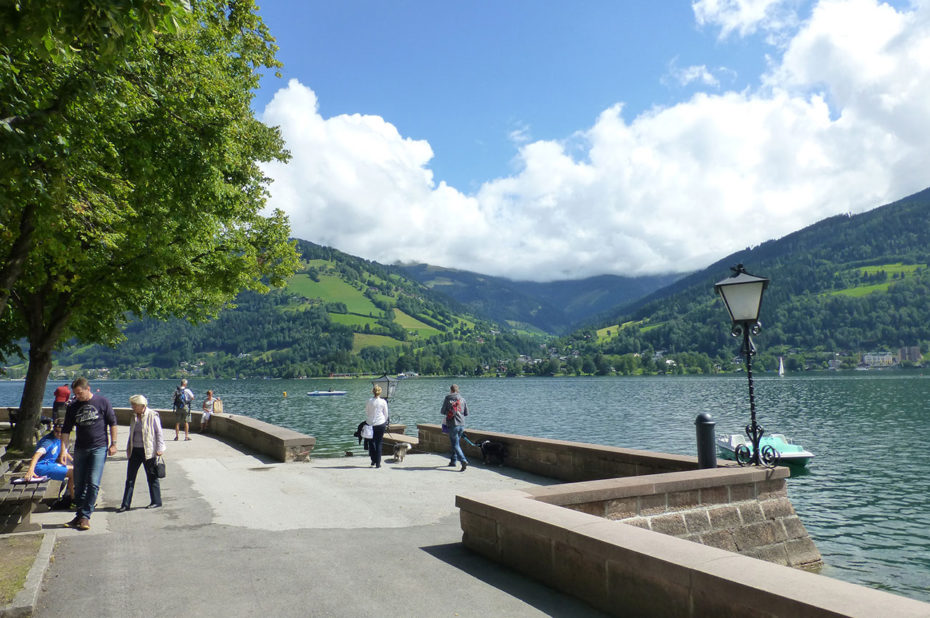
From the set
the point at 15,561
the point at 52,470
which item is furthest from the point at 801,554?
the point at 52,470

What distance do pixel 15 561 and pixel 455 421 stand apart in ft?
29.0

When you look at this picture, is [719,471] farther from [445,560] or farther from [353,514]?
[353,514]

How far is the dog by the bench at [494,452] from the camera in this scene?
14.1 metres

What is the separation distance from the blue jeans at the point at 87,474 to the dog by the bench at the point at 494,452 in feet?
26.1

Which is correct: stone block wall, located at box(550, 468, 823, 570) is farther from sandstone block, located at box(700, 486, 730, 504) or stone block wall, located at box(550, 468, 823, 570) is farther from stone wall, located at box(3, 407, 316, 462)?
stone wall, located at box(3, 407, 316, 462)

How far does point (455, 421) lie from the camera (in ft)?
45.1

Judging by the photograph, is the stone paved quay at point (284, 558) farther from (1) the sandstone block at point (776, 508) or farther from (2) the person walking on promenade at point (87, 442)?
(1) the sandstone block at point (776, 508)

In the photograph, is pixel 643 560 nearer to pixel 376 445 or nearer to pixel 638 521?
pixel 638 521

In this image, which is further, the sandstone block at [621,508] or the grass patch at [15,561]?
the sandstone block at [621,508]

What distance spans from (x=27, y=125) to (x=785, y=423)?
51.8 m

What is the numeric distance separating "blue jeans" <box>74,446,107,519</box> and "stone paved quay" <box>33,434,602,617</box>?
38cm

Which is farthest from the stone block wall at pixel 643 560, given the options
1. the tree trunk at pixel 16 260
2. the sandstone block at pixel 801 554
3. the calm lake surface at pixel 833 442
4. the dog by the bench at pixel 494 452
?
the tree trunk at pixel 16 260

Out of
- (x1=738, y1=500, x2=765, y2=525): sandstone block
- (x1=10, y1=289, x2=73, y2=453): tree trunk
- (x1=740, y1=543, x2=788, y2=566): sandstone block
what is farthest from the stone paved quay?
(x1=10, y1=289, x2=73, y2=453): tree trunk

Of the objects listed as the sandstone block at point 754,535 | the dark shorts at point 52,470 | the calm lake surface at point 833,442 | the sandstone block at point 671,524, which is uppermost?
the dark shorts at point 52,470
